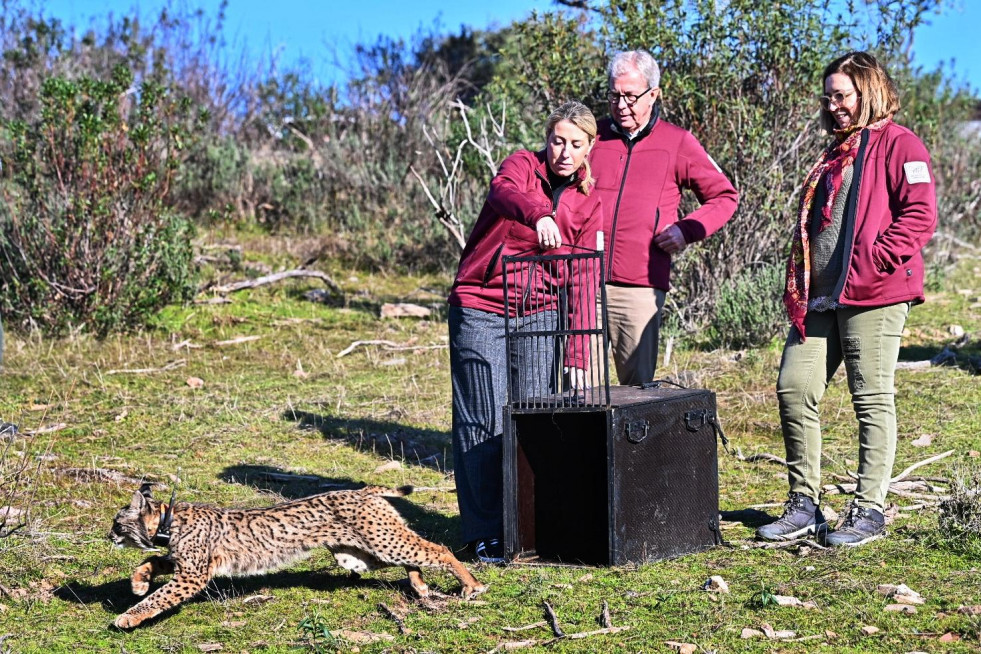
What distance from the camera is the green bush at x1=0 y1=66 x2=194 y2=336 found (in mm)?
10000

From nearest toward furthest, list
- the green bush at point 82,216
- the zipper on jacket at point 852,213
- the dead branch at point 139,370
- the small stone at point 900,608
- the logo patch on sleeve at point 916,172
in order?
the small stone at point 900,608, the logo patch on sleeve at point 916,172, the zipper on jacket at point 852,213, the dead branch at point 139,370, the green bush at point 82,216

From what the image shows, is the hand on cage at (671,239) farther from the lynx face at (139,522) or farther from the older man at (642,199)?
the lynx face at (139,522)

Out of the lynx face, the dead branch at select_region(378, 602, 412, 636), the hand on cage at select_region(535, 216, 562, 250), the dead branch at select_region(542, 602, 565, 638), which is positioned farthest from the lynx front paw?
the hand on cage at select_region(535, 216, 562, 250)

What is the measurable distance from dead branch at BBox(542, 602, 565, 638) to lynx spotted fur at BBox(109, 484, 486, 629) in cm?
41

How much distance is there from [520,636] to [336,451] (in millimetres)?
3407

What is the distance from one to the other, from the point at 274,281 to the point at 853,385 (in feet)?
26.9

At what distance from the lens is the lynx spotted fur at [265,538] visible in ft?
14.6

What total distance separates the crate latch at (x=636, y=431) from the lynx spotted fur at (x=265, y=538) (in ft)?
2.79

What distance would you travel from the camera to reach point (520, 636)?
4.08 meters

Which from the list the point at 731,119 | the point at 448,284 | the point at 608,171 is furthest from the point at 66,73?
the point at 608,171

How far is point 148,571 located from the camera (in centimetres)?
448

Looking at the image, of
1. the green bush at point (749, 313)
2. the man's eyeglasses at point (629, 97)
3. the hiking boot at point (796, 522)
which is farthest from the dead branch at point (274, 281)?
the hiking boot at point (796, 522)

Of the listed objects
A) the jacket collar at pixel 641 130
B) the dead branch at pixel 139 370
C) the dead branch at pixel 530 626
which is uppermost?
the jacket collar at pixel 641 130

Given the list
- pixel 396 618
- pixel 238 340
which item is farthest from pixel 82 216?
pixel 396 618
